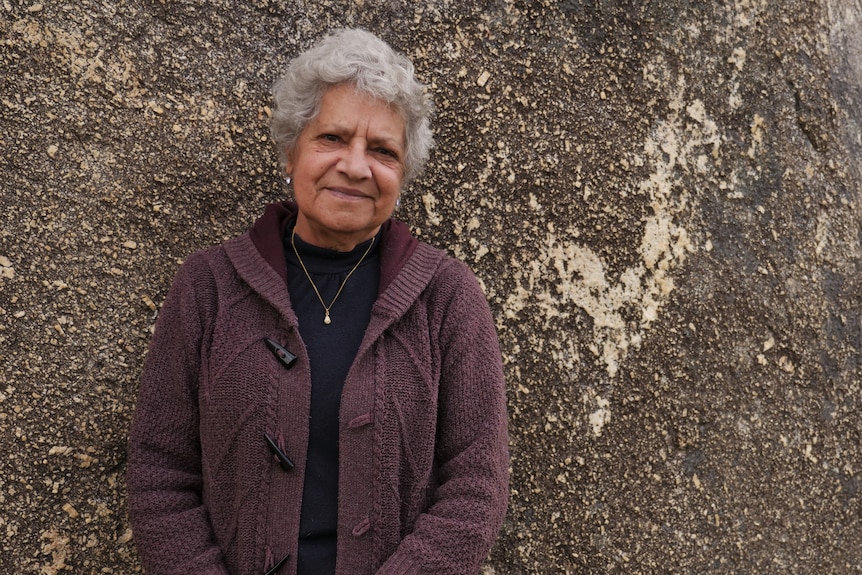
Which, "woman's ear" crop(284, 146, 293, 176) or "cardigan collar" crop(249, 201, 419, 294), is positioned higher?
"woman's ear" crop(284, 146, 293, 176)

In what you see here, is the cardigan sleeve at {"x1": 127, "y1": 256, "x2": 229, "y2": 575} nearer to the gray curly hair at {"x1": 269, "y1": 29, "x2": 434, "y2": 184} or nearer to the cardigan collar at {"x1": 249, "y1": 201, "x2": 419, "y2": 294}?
the cardigan collar at {"x1": 249, "y1": 201, "x2": 419, "y2": 294}

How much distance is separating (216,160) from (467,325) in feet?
2.99

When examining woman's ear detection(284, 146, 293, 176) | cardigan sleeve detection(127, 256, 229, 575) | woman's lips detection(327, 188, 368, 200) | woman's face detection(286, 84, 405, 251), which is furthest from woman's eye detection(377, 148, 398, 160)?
cardigan sleeve detection(127, 256, 229, 575)

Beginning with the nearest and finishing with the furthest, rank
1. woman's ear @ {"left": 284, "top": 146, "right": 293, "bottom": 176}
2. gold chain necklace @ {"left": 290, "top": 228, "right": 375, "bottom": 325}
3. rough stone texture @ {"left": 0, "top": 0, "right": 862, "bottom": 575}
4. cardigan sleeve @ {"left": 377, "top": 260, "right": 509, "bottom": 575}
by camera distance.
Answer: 1. cardigan sleeve @ {"left": 377, "top": 260, "right": 509, "bottom": 575}
2. gold chain necklace @ {"left": 290, "top": 228, "right": 375, "bottom": 325}
3. woman's ear @ {"left": 284, "top": 146, "right": 293, "bottom": 176}
4. rough stone texture @ {"left": 0, "top": 0, "right": 862, "bottom": 575}

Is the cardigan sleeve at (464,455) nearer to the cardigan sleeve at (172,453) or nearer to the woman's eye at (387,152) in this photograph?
the woman's eye at (387,152)

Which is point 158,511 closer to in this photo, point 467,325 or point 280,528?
point 280,528

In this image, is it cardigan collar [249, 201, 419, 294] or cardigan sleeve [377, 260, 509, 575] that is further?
cardigan collar [249, 201, 419, 294]

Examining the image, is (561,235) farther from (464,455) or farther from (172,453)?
(172,453)

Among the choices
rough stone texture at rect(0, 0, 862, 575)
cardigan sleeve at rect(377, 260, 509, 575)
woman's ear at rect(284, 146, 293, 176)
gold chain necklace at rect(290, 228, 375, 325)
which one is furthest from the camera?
rough stone texture at rect(0, 0, 862, 575)

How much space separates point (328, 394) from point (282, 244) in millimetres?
367

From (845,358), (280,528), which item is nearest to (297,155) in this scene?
(280,528)

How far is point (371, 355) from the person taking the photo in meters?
1.74

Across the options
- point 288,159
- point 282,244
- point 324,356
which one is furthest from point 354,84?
point 324,356

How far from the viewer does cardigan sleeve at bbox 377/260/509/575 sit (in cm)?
167
